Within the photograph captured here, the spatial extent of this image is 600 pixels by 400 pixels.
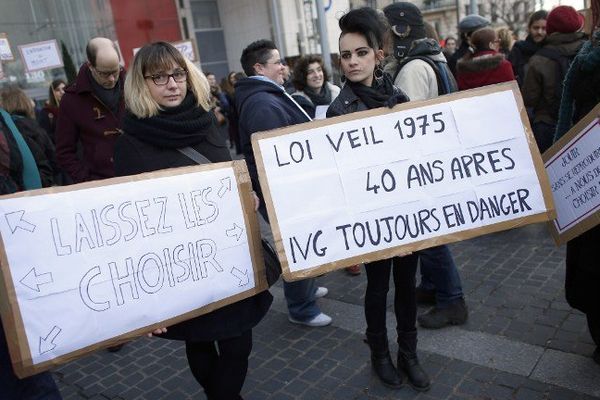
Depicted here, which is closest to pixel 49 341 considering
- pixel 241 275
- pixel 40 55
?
pixel 241 275

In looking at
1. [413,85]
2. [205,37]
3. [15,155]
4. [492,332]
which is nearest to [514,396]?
[492,332]

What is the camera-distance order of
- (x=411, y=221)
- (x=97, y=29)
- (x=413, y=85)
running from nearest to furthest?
1. (x=411, y=221)
2. (x=413, y=85)
3. (x=97, y=29)

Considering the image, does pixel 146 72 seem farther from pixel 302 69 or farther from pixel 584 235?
pixel 302 69

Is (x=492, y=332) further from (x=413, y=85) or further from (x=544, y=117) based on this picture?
(x=544, y=117)

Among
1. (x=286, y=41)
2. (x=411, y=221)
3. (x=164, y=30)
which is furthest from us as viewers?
(x=286, y=41)

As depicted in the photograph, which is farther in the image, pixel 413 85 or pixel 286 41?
pixel 286 41

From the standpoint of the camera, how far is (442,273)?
132 inches

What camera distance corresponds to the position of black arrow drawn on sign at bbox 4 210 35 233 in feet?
5.86

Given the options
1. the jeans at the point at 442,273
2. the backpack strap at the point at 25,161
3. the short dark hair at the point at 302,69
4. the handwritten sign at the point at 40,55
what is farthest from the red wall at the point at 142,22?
the jeans at the point at 442,273

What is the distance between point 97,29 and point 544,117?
643 inches

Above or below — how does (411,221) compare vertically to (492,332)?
above

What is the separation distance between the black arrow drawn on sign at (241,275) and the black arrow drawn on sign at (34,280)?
0.71 meters

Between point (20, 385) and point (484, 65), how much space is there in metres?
4.25

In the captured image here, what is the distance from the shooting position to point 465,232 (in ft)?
7.48
